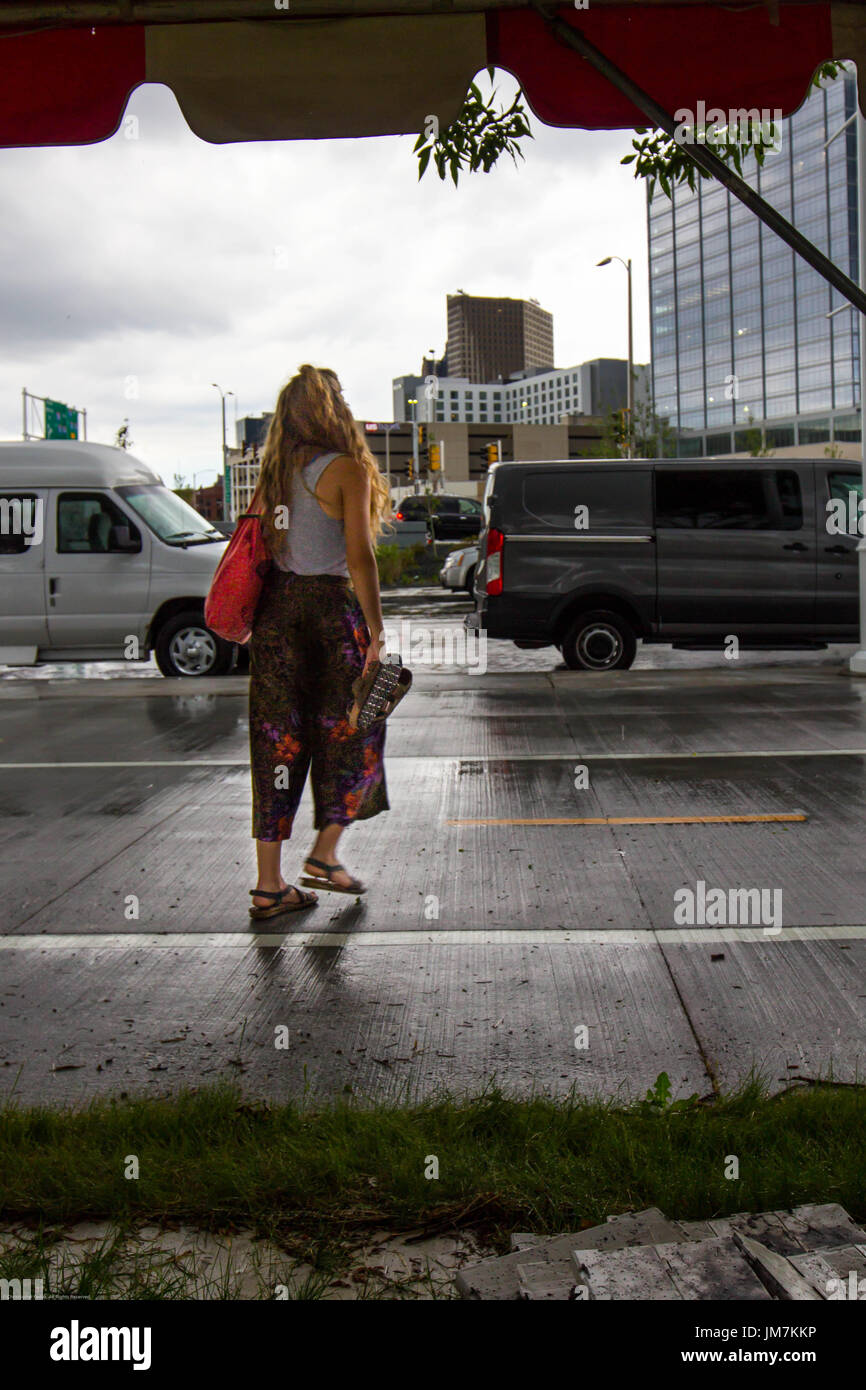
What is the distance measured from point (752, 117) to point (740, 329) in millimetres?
116753

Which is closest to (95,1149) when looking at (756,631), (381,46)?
(381,46)

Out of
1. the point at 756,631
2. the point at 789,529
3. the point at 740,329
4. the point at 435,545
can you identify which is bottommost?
the point at 756,631

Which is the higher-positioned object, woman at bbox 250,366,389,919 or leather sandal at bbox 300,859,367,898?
woman at bbox 250,366,389,919

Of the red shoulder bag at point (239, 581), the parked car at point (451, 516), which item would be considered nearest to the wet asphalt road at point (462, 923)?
the red shoulder bag at point (239, 581)

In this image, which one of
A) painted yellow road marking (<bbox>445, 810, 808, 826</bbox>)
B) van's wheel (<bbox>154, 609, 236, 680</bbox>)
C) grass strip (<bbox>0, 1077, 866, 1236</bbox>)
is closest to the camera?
grass strip (<bbox>0, 1077, 866, 1236</bbox>)

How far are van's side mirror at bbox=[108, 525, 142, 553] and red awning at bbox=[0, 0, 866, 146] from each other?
965 centimetres

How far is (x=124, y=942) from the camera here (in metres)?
4.75

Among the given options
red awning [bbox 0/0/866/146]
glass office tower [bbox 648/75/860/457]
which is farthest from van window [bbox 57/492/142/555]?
glass office tower [bbox 648/75/860/457]

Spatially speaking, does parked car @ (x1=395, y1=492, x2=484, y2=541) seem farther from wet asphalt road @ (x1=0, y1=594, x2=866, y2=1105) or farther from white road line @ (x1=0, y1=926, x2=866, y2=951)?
white road line @ (x1=0, y1=926, x2=866, y2=951)

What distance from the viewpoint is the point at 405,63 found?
13.1 feet

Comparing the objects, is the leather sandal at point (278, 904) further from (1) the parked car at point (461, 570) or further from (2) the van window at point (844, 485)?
(1) the parked car at point (461, 570)

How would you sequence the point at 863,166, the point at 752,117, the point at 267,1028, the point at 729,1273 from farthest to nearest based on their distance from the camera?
the point at 863,166, the point at 752,117, the point at 267,1028, the point at 729,1273

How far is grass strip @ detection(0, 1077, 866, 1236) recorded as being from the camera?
2.70 meters

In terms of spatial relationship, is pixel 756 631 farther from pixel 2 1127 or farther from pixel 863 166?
pixel 2 1127
